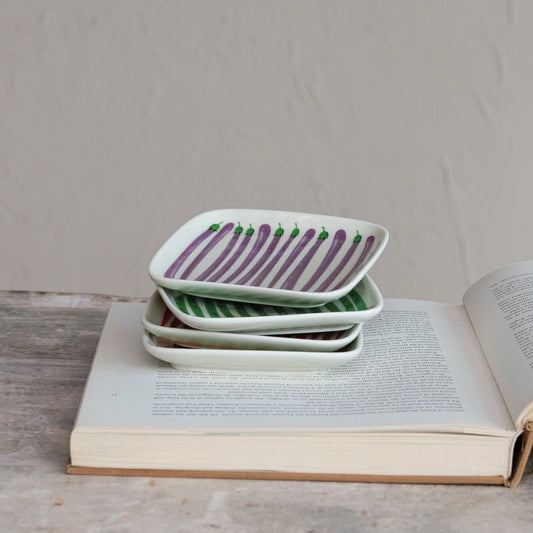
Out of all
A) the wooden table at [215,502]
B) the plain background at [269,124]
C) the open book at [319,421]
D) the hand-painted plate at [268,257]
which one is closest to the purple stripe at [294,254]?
the hand-painted plate at [268,257]

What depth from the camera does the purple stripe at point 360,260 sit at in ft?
2.39

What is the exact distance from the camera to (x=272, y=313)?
702mm

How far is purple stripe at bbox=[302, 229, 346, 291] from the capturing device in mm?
741

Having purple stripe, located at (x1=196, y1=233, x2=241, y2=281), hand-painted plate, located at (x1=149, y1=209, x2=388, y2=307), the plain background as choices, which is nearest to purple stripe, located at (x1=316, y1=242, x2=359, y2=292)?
hand-painted plate, located at (x1=149, y1=209, x2=388, y2=307)

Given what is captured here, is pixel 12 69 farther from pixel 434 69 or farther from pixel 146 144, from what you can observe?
→ pixel 434 69

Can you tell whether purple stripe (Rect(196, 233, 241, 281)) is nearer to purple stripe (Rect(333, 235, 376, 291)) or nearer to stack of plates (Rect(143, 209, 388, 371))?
stack of plates (Rect(143, 209, 388, 371))

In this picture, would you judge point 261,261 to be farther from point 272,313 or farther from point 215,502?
point 215,502

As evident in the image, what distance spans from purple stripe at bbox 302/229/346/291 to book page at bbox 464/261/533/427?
0.47 feet

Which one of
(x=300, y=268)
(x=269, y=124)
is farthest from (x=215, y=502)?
(x=269, y=124)

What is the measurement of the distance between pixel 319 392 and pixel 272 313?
8 cm

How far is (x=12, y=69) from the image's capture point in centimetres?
182

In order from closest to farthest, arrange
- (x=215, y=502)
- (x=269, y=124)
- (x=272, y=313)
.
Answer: (x=215, y=502)
(x=272, y=313)
(x=269, y=124)

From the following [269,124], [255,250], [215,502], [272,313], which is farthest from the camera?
[269,124]

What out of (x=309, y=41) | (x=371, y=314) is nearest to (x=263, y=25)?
(x=309, y=41)
